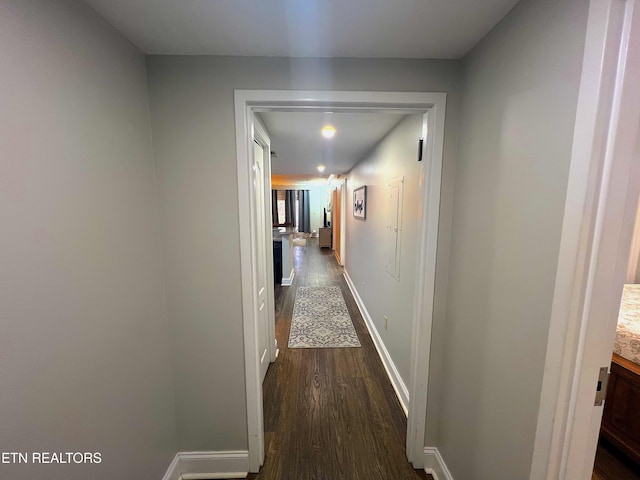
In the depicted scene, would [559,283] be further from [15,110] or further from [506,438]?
[15,110]

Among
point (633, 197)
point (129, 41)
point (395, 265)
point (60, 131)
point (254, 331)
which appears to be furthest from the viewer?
point (395, 265)

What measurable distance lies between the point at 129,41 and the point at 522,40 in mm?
1519

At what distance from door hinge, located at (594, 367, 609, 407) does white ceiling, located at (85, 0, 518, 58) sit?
1205mm

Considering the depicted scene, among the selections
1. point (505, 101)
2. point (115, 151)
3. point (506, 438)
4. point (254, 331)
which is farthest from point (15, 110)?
point (506, 438)

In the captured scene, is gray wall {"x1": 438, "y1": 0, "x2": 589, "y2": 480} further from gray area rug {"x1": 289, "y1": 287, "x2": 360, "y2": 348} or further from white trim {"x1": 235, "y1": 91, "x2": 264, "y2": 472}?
gray area rug {"x1": 289, "y1": 287, "x2": 360, "y2": 348}

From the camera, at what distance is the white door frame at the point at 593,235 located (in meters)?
0.61

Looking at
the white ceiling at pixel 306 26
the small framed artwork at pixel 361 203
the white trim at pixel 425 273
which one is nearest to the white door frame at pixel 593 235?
the white ceiling at pixel 306 26

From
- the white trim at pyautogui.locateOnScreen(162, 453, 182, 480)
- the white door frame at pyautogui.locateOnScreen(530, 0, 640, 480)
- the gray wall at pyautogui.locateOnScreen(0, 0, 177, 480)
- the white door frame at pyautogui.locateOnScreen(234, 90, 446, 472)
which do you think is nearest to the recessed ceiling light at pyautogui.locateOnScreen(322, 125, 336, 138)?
the white door frame at pyautogui.locateOnScreen(234, 90, 446, 472)

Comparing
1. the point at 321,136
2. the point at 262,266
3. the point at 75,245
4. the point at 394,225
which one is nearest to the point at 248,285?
the point at 75,245

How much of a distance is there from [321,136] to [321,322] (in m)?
2.30

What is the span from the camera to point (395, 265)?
7.43 feet

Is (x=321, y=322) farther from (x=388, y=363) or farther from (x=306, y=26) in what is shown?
(x=306, y=26)

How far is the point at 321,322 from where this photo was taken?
134 inches

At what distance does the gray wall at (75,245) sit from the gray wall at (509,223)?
4.88ft
